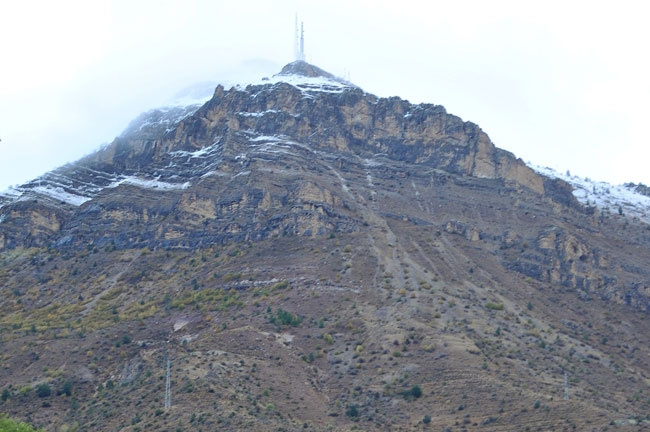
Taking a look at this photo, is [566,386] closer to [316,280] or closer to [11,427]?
[316,280]

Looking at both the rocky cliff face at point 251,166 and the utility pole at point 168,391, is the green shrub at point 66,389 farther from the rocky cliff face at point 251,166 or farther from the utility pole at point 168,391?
the rocky cliff face at point 251,166

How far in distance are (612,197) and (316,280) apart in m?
59.2

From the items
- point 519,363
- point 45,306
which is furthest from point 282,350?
point 45,306

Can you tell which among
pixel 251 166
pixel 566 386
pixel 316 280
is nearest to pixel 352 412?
pixel 566 386

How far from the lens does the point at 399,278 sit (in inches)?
3743

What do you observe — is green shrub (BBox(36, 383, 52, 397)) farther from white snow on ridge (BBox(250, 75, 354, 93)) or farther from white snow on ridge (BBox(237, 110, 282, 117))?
white snow on ridge (BBox(250, 75, 354, 93))

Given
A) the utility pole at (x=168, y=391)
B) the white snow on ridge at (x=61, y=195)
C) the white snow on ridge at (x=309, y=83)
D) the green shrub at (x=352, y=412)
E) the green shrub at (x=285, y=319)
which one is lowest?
the green shrub at (x=352, y=412)

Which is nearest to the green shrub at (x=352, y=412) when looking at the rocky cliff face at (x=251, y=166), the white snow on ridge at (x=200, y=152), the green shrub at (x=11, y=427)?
the green shrub at (x=11, y=427)

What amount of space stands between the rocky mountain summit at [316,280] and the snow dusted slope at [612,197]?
166 inches

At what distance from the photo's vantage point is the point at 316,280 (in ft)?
308

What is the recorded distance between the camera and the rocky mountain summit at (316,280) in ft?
248

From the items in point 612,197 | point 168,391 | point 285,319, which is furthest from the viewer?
point 612,197

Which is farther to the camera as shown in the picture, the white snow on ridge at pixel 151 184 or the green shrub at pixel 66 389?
the white snow on ridge at pixel 151 184

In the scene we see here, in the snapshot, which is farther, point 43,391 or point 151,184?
point 151,184
